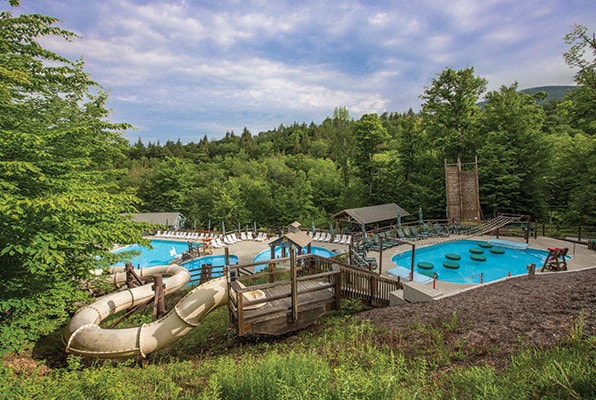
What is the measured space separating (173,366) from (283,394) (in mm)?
3813

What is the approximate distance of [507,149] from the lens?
21016 millimetres

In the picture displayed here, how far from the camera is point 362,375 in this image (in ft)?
10.0

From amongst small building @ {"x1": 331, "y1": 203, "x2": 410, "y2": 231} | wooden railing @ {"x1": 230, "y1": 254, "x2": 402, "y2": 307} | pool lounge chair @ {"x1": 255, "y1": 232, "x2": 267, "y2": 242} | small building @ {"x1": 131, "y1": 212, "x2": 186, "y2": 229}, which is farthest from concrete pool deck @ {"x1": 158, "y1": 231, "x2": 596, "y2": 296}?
small building @ {"x1": 131, "y1": 212, "x2": 186, "y2": 229}

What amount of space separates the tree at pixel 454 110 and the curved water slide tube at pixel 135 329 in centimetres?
2350

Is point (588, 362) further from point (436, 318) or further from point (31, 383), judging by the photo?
point (31, 383)

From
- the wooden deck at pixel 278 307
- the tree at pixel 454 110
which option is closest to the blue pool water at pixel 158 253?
the wooden deck at pixel 278 307

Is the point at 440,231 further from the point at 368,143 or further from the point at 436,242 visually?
the point at 368,143

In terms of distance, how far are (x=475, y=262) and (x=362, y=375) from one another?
1497 centimetres

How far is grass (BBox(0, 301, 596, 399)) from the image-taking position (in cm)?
258

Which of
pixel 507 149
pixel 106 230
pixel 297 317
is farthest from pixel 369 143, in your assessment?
pixel 106 230

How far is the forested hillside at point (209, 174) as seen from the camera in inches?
211

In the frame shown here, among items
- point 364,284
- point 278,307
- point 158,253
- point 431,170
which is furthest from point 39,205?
point 431,170

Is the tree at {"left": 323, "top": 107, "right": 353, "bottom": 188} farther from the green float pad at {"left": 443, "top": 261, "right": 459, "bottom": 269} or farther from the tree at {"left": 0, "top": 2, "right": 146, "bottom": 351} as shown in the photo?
the tree at {"left": 0, "top": 2, "right": 146, "bottom": 351}

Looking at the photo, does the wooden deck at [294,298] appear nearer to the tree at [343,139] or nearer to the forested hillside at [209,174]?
the forested hillside at [209,174]
